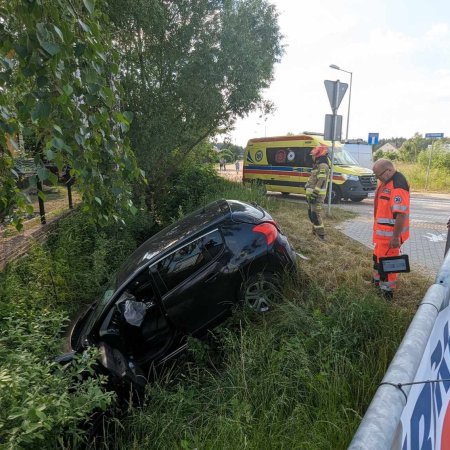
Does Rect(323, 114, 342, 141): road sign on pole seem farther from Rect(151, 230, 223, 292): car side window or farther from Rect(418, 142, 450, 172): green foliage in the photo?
Rect(418, 142, 450, 172): green foliage

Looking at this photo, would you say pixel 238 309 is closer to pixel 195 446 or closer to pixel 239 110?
pixel 195 446

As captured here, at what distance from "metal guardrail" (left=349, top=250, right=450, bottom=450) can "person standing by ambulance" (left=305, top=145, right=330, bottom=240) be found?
5.65m

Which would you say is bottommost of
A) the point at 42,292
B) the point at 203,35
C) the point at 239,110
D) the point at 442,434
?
the point at 42,292

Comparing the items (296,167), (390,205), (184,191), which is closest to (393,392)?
(390,205)

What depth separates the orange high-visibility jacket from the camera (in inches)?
153

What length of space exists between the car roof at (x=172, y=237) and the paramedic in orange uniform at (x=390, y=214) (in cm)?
175

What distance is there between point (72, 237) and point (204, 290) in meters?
3.49

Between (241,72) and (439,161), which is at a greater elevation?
(241,72)

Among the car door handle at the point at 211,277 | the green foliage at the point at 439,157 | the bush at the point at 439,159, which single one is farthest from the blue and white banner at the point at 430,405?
the bush at the point at 439,159

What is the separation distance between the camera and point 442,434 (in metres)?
1.11

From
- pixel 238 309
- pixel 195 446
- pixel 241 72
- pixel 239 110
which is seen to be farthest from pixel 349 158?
pixel 195 446

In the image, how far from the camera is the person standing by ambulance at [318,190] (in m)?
6.83

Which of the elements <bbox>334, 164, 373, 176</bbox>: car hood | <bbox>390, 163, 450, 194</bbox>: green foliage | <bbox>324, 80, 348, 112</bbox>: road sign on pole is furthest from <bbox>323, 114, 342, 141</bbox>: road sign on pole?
<bbox>390, 163, 450, 194</bbox>: green foliage

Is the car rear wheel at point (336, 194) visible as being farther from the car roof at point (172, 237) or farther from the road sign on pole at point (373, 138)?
the car roof at point (172, 237)
